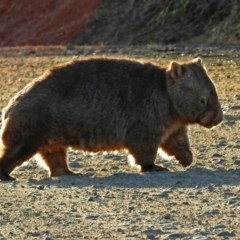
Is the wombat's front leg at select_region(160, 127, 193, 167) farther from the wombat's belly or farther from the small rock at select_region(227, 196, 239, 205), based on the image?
the small rock at select_region(227, 196, 239, 205)

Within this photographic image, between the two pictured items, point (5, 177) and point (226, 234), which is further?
point (5, 177)

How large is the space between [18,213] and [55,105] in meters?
2.56

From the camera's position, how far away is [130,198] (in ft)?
34.0

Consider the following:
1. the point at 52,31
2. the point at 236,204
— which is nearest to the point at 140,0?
the point at 52,31

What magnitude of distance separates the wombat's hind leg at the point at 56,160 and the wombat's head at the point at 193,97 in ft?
4.40

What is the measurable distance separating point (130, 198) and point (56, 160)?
85.2 inches

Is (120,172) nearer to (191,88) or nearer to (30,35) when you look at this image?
(191,88)

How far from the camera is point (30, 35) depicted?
50.4 metres

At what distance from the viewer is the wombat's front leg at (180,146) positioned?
499 inches

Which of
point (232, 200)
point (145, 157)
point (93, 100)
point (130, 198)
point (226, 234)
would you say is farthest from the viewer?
point (93, 100)

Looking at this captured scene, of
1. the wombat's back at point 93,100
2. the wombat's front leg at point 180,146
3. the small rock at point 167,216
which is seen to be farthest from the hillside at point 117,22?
the small rock at point 167,216

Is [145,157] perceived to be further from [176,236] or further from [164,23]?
[164,23]

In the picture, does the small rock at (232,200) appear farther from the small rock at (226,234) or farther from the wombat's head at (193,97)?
the wombat's head at (193,97)

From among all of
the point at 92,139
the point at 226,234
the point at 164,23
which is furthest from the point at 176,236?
the point at 164,23
